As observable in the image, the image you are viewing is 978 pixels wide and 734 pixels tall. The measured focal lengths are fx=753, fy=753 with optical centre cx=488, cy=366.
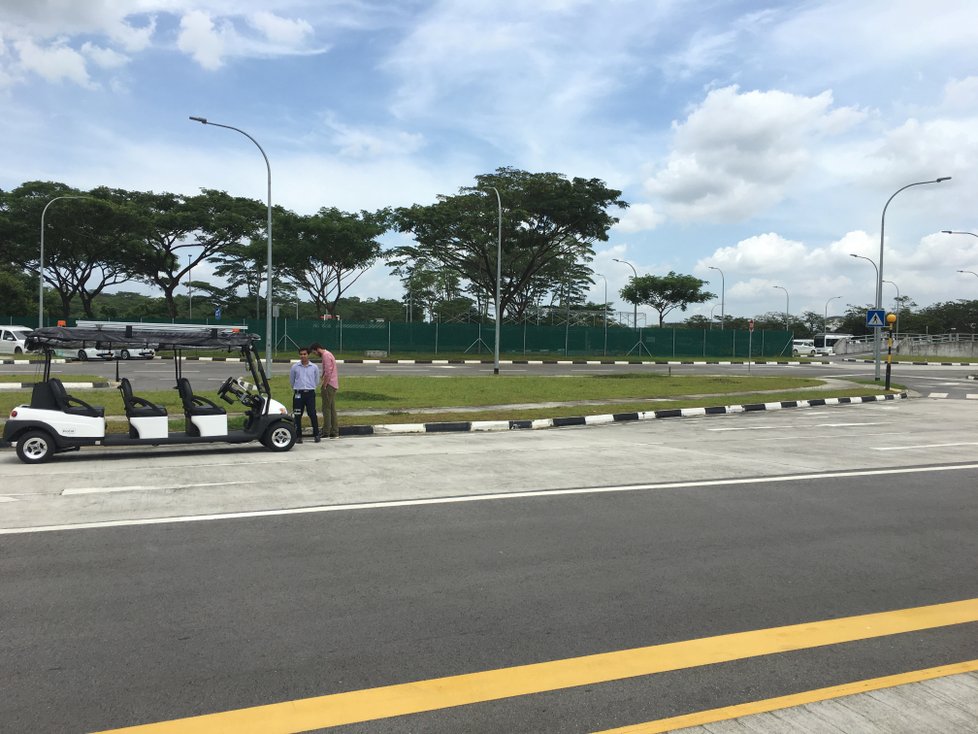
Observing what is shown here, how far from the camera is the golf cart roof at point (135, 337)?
10.1m

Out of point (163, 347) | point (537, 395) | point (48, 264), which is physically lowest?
point (537, 395)

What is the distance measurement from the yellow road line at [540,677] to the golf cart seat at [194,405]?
7.83m

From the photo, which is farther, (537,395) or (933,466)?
(537,395)

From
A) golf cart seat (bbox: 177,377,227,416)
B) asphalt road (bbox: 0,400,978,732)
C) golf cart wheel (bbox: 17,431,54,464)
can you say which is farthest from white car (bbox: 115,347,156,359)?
asphalt road (bbox: 0,400,978,732)

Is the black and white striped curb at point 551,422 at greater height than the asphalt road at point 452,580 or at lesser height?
lesser

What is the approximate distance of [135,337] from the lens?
10.3 meters

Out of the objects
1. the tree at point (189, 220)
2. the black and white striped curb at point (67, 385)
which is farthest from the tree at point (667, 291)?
the black and white striped curb at point (67, 385)

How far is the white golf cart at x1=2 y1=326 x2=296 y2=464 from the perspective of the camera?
9727 mm

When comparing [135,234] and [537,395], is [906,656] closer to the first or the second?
[537,395]

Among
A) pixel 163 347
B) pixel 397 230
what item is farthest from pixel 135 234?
pixel 163 347

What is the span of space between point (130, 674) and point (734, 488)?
6.32m

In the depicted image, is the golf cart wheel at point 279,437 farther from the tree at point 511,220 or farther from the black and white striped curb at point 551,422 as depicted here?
the tree at point 511,220

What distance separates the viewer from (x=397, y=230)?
4497 cm

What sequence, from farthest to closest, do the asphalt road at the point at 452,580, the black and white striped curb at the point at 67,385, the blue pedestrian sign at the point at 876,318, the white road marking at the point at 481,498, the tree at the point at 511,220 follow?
1. the tree at the point at 511,220
2. the blue pedestrian sign at the point at 876,318
3. the black and white striped curb at the point at 67,385
4. the white road marking at the point at 481,498
5. the asphalt road at the point at 452,580
